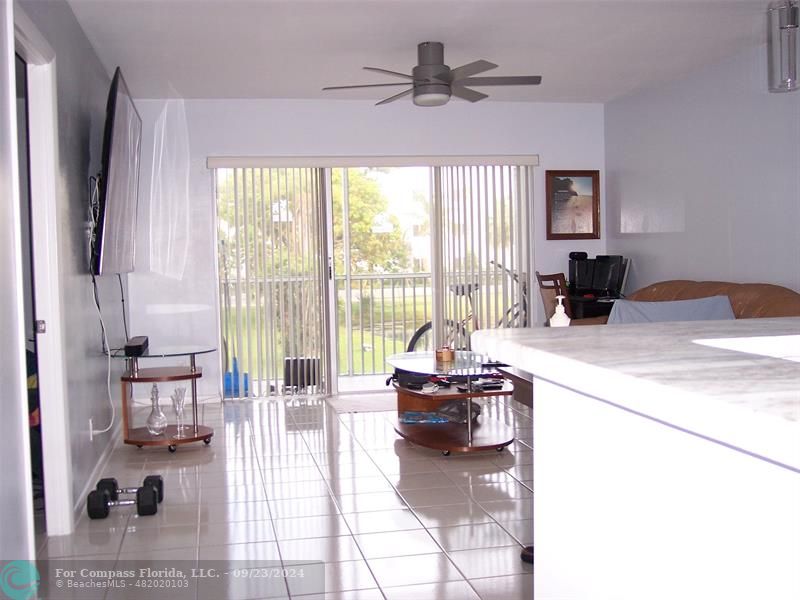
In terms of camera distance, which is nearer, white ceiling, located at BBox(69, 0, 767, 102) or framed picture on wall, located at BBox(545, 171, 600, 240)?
white ceiling, located at BBox(69, 0, 767, 102)

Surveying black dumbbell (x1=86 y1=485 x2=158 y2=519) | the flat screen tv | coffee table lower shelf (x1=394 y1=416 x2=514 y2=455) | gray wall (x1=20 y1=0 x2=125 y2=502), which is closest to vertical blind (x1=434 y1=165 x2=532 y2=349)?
coffee table lower shelf (x1=394 y1=416 x2=514 y2=455)

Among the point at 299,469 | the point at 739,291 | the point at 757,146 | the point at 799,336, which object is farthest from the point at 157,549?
the point at 757,146

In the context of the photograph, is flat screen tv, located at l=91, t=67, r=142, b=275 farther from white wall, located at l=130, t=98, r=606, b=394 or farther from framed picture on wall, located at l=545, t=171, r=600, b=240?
framed picture on wall, located at l=545, t=171, r=600, b=240

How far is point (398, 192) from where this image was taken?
418 inches

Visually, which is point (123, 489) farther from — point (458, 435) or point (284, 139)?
point (284, 139)

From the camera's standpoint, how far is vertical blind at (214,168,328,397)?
638 centimetres

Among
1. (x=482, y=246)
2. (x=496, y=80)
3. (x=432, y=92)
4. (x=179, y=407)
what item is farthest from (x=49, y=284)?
(x=482, y=246)

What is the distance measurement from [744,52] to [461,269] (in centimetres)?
275

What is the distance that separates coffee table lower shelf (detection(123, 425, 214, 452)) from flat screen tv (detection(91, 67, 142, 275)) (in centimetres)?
100

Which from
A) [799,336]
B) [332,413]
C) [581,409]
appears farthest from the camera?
[332,413]

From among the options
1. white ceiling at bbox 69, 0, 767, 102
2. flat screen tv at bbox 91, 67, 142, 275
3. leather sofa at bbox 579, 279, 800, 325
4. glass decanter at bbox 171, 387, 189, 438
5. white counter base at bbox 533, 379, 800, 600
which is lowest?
glass decanter at bbox 171, 387, 189, 438

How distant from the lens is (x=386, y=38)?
459 cm

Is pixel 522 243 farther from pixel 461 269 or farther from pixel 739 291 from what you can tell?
pixel 739 291

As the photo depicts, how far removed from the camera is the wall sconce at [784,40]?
248 cm
